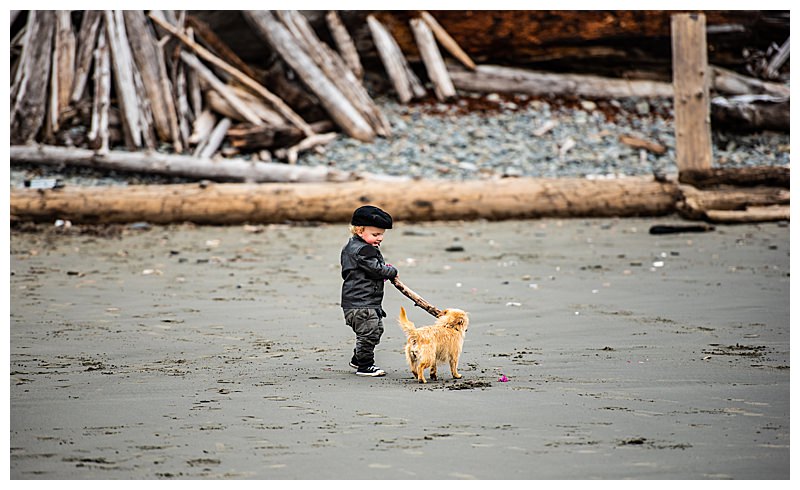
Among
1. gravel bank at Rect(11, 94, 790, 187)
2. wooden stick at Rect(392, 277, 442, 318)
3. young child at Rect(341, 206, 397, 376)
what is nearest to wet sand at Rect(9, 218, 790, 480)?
young child at Rect(341, 206, 397, 376)

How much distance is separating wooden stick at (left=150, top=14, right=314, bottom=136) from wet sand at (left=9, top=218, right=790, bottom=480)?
269 inches

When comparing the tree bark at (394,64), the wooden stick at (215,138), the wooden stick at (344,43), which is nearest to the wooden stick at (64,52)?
the wooden stick at (215,138)

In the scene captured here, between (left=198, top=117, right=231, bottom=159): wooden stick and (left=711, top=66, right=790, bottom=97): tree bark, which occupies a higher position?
(left=711, top=66, right=790, bottom=97): tree bark

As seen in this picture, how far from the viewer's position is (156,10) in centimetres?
1711

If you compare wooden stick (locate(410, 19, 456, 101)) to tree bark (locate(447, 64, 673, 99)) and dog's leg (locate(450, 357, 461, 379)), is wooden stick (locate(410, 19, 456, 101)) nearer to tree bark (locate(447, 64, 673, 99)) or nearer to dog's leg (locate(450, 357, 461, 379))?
tree bark (locate(447, 64, 673, 99))

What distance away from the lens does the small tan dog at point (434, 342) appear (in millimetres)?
4934

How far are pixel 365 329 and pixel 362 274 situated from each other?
0.95 feet

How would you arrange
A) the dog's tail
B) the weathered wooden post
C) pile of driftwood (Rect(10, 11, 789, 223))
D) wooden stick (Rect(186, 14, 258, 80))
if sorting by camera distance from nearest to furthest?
1. the dog's tail
2. pile of driftwood (Rect(10, 11, 789, 223))
3. the weathered wooden post
4. wooden stick (Rect(186, 14, 258, 80))

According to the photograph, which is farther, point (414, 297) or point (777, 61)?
point (777, 61)

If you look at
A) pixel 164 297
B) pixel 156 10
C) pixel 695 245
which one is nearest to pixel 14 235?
pixel 164 297

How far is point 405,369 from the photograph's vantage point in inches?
215

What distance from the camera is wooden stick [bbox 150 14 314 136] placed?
55.6 ft

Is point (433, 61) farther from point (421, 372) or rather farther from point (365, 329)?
point (421, 372)

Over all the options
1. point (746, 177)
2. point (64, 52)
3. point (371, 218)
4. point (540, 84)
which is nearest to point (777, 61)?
point (540, 84)
